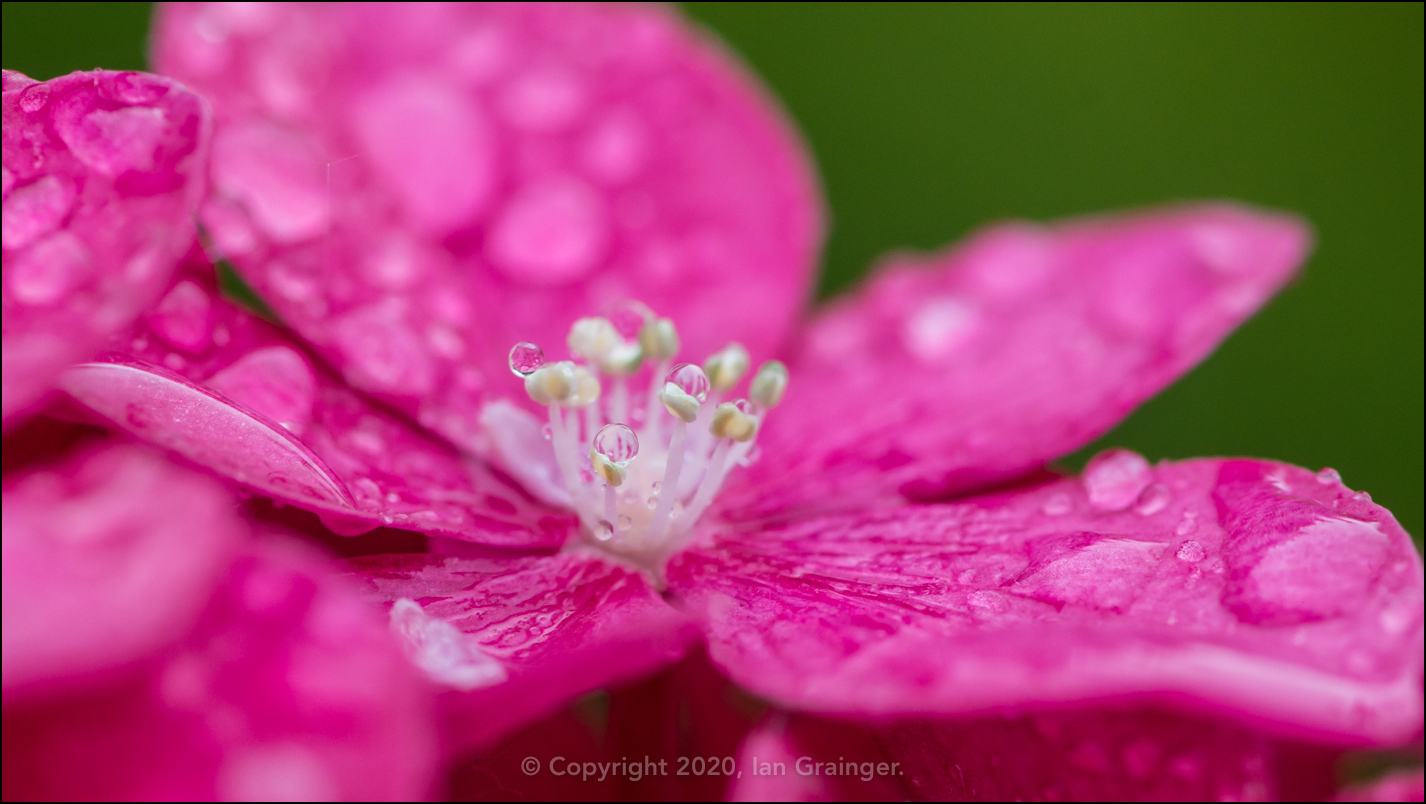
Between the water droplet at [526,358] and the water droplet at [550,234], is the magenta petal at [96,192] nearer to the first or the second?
the water droplet at [526,358]

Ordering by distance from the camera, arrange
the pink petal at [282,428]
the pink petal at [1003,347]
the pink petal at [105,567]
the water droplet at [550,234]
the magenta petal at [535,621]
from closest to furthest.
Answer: the pink petal at [105,567] < the magenta petal at [535,621] < the pink petal at [282,428] < the pink petal at [1003,347] < the water droplet at [550,234]

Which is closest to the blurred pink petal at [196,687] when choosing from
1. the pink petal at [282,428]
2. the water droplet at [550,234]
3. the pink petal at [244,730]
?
the pink petal at [244,730]

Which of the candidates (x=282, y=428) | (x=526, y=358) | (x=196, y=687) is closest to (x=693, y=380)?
(x=526, y=358)

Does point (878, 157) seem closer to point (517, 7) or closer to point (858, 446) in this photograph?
point (517, 7)

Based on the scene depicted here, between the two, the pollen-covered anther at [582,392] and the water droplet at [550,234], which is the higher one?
the pollen-covered anther at [582,392]

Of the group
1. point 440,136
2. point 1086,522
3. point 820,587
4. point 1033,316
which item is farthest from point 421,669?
point 1033,316

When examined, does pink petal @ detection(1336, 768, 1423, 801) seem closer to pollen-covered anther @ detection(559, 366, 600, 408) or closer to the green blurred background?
pollen-covered anther @ detection(559, 366, 600, 408)
